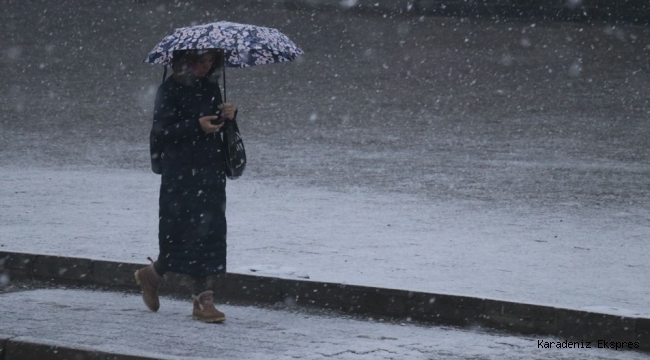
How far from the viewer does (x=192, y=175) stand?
6.25 m

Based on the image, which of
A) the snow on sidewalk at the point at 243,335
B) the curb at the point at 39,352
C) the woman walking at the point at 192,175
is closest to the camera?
the curb at the point at 39,352

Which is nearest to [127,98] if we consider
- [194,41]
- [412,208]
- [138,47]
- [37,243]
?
[138,47]

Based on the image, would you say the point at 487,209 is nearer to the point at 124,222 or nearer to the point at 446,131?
the point at 124,222

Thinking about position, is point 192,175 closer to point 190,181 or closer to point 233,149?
point 190,181

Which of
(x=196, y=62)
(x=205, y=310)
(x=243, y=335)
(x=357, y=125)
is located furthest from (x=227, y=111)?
(x=357, y=125)

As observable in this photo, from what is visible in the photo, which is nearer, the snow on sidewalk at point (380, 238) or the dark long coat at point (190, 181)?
the dark long coat at point (190, 181)

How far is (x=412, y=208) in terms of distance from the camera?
396 inches

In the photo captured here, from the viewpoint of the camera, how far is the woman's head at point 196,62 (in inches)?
247

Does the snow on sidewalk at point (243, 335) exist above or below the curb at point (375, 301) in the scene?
below

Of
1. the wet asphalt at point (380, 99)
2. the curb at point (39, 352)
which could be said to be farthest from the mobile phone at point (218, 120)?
the wet asphalt at point (380, 99)

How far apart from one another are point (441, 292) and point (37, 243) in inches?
119

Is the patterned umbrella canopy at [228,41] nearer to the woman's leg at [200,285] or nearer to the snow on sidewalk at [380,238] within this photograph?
the woman's leg at [200,285]

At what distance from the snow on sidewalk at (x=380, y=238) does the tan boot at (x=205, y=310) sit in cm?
67

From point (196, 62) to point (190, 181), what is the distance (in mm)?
644
